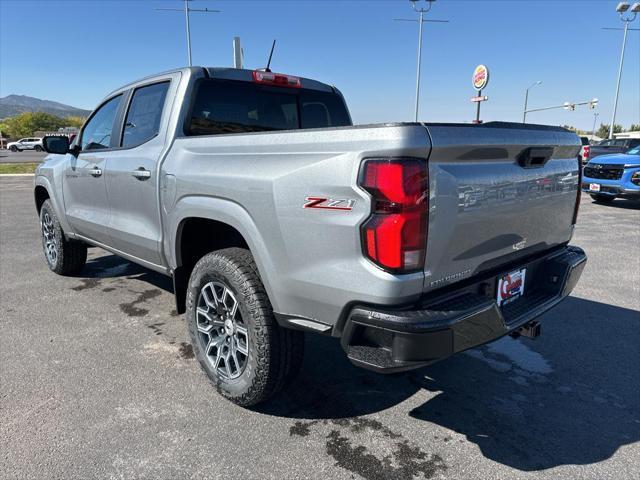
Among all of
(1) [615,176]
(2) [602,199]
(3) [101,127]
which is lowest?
(2) [602,199]

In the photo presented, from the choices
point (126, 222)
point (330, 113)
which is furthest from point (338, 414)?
point (330, 113)

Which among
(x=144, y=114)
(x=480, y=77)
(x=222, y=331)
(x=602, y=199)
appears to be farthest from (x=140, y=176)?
(x=480, y=77)

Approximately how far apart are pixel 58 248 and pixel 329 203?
13.9 feet

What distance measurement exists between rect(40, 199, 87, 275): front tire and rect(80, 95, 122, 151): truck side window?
101 centimetres

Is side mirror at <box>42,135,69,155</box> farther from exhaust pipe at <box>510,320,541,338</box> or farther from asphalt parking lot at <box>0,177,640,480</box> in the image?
exhaust pipe at <box>510,320,541,338</box>

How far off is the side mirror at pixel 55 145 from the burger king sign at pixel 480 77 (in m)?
17.3

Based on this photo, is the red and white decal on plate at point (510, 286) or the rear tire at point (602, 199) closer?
the red and white decal on plate at point (510, 286)

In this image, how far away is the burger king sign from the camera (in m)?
18.1

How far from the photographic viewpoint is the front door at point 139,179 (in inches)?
124

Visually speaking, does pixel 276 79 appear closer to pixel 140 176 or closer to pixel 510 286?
pixel 140 176

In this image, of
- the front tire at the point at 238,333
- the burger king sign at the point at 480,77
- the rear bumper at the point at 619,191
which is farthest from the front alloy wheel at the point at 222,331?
the burger king sign at the point at 480,77

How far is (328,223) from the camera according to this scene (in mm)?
1941

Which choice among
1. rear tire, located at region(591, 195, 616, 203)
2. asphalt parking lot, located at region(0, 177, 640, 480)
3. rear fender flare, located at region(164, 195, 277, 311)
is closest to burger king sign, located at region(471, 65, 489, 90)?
rear tire, located at region(591, 195, 616, 203)

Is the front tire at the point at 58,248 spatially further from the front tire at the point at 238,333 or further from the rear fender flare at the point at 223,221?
the front tire at the point at 238,333
